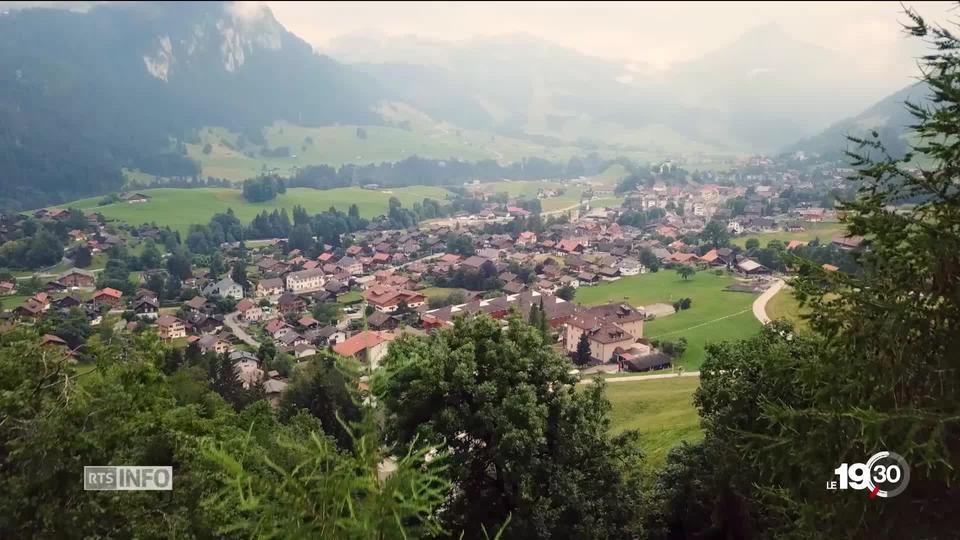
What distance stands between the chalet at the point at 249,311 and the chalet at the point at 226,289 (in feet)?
13.5

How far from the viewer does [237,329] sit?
5206cm

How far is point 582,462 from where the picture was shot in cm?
1129

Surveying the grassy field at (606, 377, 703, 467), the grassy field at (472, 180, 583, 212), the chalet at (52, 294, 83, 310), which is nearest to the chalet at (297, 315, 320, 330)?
the chalet at (52, 294, 83, 310)

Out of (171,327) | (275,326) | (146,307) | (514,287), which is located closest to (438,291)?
(514,287)

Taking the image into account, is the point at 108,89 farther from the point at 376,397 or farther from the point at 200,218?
the point at 376,397

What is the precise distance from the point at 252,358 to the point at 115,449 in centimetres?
3441

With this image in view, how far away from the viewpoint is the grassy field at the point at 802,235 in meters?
74.3

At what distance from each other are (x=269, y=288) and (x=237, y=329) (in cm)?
1278

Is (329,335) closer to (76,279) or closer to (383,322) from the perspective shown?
(383,322)

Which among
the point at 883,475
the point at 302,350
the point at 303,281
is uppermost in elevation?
the point at 883,475

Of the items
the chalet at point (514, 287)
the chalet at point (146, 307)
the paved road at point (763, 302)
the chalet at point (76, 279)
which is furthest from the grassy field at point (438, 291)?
the chalet at point (76, 279)

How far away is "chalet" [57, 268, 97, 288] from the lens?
61.7 m

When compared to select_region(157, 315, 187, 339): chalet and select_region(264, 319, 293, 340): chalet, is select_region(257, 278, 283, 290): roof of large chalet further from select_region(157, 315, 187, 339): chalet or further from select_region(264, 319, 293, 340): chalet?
select_region(264, 319, 293, 340): chalet

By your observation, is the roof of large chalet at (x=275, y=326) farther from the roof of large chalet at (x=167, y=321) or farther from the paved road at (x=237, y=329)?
the roof of large chalet at (x=167, y=321)
